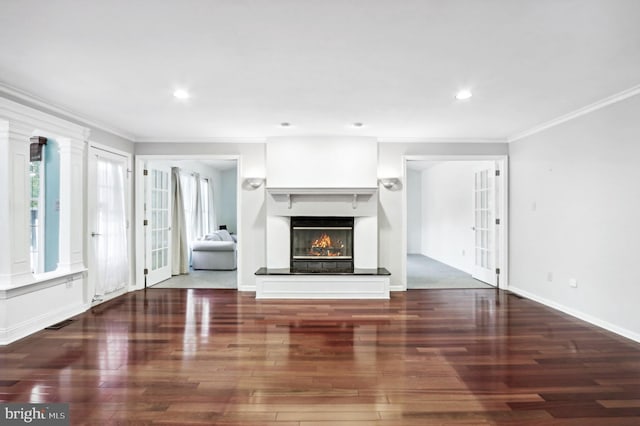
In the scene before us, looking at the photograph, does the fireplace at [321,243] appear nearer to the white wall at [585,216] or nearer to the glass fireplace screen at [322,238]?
the glass fireplace screen at [322,238]

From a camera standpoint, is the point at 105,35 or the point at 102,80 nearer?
the point at 105,35

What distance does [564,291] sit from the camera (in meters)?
4.35

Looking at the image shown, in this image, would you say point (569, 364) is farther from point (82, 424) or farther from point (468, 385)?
point (82, 424)

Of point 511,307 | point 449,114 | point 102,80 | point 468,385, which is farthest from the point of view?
point 511,307

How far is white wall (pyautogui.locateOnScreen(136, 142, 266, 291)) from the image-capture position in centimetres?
552

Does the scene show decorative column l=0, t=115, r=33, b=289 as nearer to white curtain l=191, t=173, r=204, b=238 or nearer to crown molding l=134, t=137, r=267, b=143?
crown molding l=134, t=137, r=267, b=143

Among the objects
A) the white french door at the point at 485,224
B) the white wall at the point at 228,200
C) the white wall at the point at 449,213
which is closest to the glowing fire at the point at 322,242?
the white french door at the point at 485,224

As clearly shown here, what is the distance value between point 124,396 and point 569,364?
3.36 meters

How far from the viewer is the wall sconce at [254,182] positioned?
17.9 ft

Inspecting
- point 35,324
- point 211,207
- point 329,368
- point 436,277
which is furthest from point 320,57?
point 211,207

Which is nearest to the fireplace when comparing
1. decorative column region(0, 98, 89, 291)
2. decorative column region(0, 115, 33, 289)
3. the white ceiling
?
the white ceiling

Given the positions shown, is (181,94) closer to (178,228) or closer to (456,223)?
(178,228)

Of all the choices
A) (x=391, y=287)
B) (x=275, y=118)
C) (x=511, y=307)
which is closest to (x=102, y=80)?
(x=275, y=118)

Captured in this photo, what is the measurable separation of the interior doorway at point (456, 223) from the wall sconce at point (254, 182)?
235 centimetres
